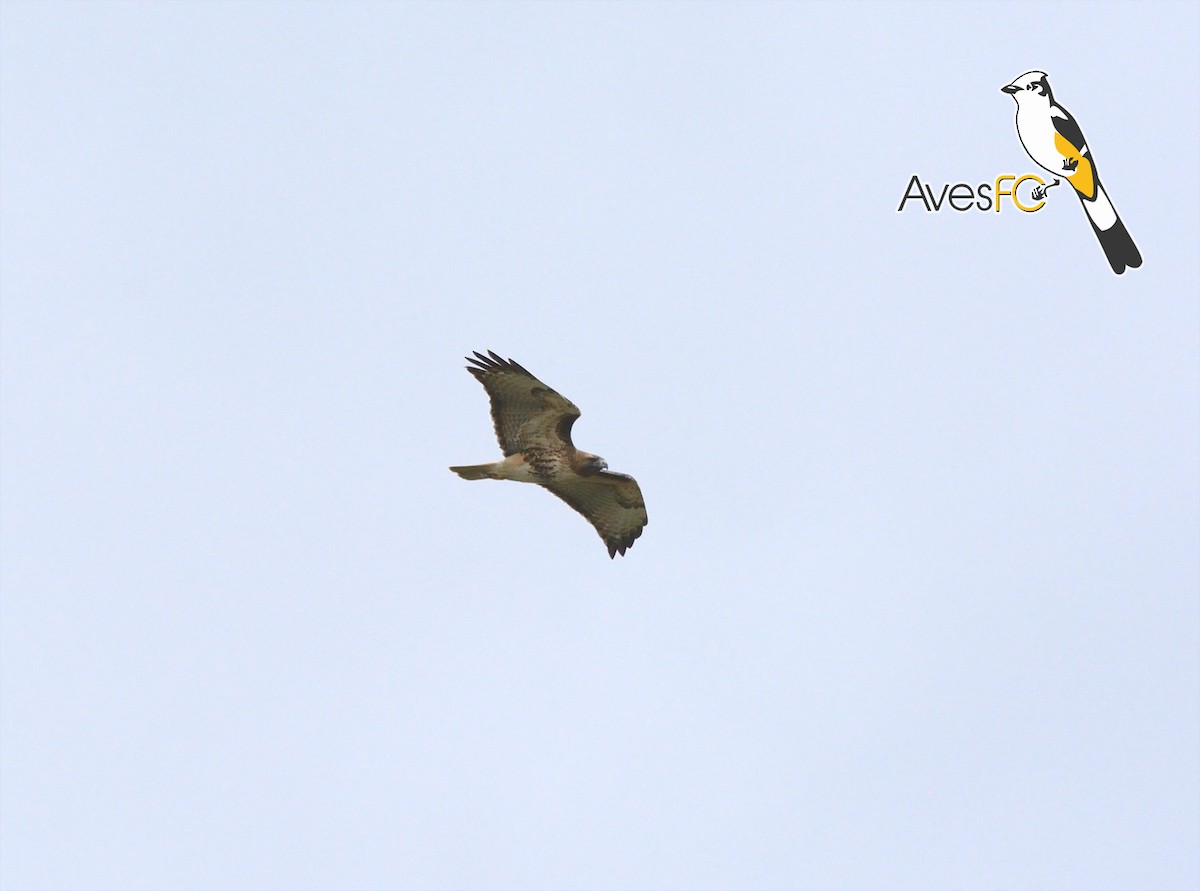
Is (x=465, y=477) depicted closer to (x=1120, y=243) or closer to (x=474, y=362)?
(x=474, y=362)

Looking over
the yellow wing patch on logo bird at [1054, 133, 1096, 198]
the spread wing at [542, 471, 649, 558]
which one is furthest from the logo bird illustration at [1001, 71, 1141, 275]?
the spread wing at [542, 471, 649, 558]

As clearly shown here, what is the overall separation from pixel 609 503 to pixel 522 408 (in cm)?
175

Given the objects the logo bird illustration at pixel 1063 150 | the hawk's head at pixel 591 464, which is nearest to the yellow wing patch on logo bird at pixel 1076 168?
the logo bird illustration at pixel 1063 150

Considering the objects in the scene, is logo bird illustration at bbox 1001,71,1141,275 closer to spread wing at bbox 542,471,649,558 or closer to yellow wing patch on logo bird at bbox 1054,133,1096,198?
yellow wing patch on logo bird at bbox 1054,133,1096,198

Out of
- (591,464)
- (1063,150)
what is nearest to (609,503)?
(591,464)

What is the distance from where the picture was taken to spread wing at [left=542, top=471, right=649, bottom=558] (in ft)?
65.8

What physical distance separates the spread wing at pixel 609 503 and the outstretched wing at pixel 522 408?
0.61 metres

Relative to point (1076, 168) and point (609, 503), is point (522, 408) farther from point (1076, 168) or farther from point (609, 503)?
point (1076, 168)

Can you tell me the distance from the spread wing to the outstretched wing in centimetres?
61

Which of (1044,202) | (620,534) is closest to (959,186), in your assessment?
(1044,202)

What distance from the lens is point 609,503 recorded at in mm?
20484

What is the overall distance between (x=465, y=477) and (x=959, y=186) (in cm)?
853

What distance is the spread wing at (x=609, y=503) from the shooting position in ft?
65.8

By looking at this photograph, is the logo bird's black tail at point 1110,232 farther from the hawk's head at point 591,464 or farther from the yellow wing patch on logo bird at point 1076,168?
the hawk's head at point 591,464
